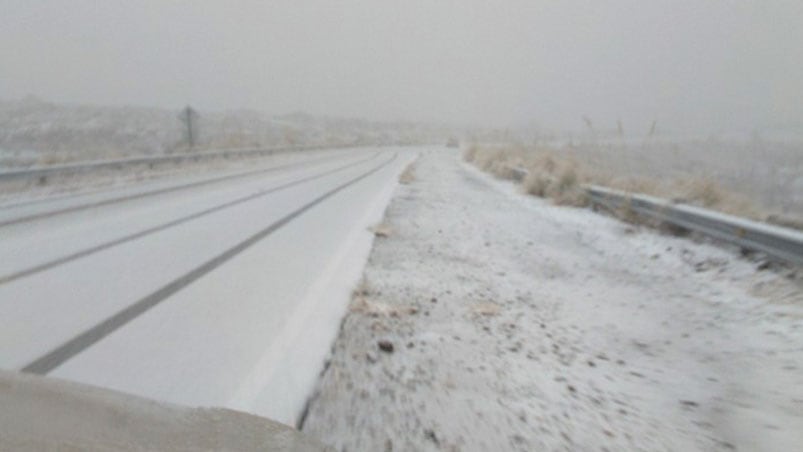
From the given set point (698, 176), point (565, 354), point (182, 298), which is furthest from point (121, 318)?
point (698, 176)

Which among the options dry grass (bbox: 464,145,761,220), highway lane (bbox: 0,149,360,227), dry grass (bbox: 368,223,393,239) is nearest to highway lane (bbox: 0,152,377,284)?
highway lane (bbox: 0,149,360,227)

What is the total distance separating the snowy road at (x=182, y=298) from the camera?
2465mm

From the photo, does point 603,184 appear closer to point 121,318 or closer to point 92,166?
point 121,318

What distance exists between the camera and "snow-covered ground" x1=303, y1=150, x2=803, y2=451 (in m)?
2.14

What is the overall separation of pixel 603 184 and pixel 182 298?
893cm

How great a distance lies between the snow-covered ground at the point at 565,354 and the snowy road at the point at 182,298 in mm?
317

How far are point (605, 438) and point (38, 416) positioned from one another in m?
2.06

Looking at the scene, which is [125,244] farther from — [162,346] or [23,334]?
[162,346]


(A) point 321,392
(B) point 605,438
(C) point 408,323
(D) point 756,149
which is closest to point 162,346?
(A) point 321,392

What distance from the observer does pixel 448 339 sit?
3096 millimetres

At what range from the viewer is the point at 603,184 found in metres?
10.4

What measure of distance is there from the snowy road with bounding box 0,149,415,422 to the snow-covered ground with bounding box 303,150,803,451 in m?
0.32

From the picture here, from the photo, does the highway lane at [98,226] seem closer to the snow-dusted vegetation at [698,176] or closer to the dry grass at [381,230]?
the dry grass at [381,230]

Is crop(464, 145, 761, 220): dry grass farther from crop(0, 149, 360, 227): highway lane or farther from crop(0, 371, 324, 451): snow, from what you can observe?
crop(0, 149, 360, 227): highway lane
